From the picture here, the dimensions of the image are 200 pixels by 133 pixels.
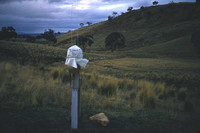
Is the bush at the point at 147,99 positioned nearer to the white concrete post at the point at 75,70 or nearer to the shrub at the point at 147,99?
the shrub at the point at 147,99

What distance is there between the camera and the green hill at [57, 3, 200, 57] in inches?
2363

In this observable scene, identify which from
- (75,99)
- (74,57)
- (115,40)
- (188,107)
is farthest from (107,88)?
(115,40)

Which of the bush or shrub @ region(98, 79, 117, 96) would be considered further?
shrub @ region(98, 79, 117, 96)

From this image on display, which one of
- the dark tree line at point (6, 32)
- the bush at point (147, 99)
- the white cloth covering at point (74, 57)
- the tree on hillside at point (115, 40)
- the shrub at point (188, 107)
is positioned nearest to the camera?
the white cloth covering at point (74, 57)

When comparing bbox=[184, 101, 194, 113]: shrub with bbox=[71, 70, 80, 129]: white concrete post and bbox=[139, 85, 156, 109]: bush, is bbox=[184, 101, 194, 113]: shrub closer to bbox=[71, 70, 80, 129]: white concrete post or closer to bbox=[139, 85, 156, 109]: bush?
bbox=[139, 85, 156, 109]: bush

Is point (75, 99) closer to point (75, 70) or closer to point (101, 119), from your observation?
point (75, 70)

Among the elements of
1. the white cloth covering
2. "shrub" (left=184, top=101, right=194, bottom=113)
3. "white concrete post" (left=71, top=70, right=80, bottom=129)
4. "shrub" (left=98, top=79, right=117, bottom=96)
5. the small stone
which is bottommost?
"shrub" (left=184, top=101, right=194, bottom=113)

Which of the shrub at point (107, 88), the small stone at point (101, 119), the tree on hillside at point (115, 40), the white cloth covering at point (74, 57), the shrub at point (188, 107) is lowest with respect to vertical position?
the shrub at point (188, 107)

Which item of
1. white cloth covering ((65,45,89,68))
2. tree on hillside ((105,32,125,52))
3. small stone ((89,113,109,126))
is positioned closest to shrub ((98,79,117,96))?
small stone ((89,113,109,126))

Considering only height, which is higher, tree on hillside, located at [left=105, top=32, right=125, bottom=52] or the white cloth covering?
tree on hillside, located at [left=105, top=32, right=125, bottom=52]

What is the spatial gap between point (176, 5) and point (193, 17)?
25792 millimetres

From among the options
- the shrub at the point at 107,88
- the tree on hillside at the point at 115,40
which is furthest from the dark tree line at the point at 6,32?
the shrub at the point at 107,88

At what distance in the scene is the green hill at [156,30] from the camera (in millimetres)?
60013

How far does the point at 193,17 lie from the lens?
92.8 metres
